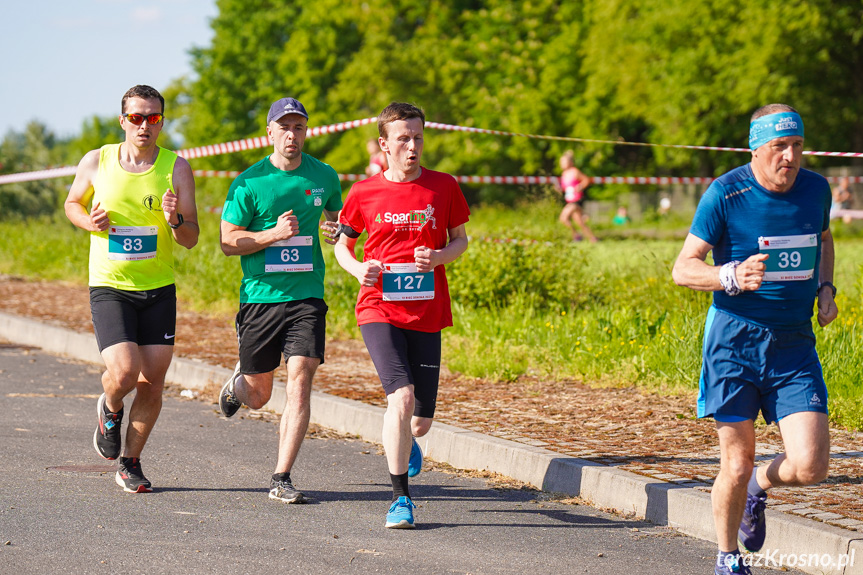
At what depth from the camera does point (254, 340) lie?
253 inches

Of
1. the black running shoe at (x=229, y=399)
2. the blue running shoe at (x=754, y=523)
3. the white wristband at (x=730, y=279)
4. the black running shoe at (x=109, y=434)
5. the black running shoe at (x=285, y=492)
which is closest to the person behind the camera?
the white wristband at (x=730, y=279)

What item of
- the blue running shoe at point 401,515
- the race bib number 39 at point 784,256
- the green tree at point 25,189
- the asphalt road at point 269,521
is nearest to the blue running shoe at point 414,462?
the asphalt road at point 269,521

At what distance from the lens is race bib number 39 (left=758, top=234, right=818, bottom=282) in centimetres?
470

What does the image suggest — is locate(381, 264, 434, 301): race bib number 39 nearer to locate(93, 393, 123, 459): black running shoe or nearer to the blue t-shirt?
the blue t-shirt

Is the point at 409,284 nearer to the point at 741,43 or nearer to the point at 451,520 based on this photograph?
the point at 451,520

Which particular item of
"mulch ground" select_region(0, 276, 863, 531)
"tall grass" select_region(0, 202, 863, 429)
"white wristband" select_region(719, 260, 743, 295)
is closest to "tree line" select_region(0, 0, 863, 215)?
"tall grass" select_region(0, 202, 863, 429)

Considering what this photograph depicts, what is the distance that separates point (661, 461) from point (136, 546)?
117 inches

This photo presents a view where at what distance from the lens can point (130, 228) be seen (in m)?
6.28

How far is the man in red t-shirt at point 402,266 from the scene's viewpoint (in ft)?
19.0

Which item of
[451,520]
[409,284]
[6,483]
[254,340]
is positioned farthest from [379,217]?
[6,483]

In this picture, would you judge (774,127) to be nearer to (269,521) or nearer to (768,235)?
(768,235)

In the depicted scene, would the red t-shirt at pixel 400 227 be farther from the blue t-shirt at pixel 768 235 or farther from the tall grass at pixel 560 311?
the tall grass at pixel 560 311

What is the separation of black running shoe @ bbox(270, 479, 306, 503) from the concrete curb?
1.35 meters

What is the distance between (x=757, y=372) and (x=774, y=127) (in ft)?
3.19
